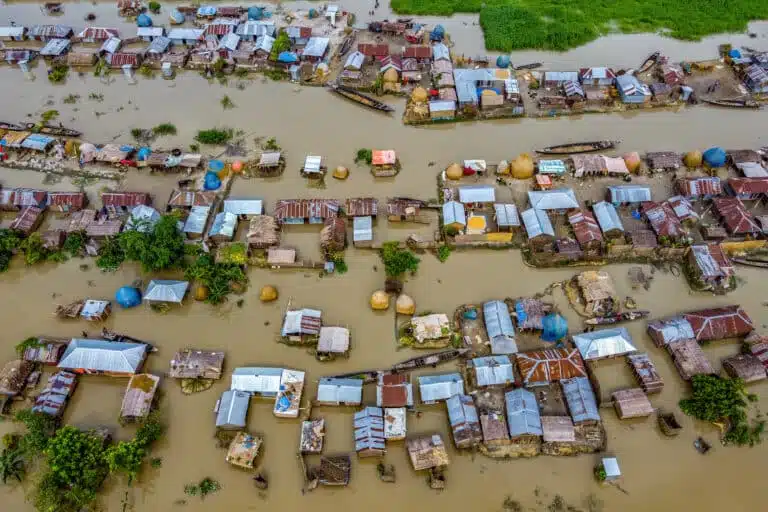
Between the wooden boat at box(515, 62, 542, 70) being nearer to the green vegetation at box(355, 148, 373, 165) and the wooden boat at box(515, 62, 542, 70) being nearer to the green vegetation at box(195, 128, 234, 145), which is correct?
the green vegetation at box(355, 148, 373, 165)

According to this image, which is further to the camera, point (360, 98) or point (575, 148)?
point (360, 98)

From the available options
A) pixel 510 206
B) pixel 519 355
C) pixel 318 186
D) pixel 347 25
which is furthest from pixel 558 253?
pixel 347 25

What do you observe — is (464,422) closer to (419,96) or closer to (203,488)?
(203,488)

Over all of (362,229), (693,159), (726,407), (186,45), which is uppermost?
(186,45)

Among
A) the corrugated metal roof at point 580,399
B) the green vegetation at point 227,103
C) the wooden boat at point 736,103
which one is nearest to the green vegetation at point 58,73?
the green vegetation at point 227,103

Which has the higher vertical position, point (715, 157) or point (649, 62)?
point (649, 62)

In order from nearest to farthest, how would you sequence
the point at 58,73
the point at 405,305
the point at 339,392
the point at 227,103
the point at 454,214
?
the point at 339,392 < the point at 405,305 < the point at 454,214 < the point at 227,103 < the point at 58,73

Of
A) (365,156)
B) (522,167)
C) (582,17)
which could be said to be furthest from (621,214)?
(582,17)
